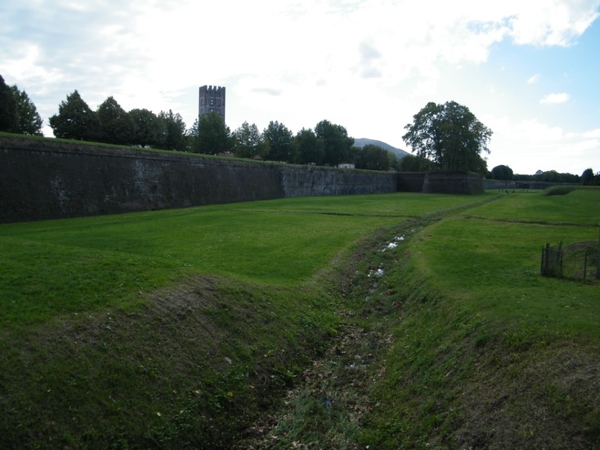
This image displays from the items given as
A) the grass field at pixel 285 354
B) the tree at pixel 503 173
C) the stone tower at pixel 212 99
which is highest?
the stone tower at pixel 212 99

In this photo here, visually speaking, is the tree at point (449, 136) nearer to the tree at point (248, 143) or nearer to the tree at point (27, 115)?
the tree at point (248, 143)

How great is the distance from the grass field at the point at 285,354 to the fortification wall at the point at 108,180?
50.6ft

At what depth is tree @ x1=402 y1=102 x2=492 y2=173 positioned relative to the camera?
7975cm

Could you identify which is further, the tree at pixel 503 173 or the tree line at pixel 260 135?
the tree at pixel 503 173

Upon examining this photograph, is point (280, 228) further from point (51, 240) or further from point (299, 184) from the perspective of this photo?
point (299, 184)

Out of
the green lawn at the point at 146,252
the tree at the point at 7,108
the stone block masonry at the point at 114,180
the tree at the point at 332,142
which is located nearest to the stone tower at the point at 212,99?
the tree at the point at 332,142

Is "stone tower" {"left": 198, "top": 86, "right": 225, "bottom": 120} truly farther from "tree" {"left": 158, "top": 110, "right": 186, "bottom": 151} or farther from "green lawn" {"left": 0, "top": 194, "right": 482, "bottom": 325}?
"green lawn" {"left": 0, "top": 194, "right": 482, "bottom": 325}

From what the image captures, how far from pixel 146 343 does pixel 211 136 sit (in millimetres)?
64303

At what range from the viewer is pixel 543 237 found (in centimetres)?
2230

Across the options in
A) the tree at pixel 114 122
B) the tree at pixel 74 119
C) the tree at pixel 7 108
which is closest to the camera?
the tree at pixel 7 108

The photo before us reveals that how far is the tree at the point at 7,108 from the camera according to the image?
37222 millimetres

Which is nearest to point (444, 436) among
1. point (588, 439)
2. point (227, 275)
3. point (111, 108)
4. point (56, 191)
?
point (588, 439)

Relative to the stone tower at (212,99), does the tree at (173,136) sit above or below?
below

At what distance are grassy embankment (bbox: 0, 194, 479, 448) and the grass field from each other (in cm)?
3
